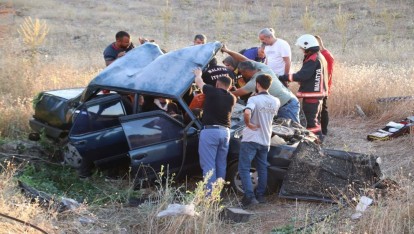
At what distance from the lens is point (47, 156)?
25.9 feet

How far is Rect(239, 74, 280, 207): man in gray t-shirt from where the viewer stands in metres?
6.29

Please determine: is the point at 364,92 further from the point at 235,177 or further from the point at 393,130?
the point at 235,177

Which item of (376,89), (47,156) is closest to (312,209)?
(47,156)

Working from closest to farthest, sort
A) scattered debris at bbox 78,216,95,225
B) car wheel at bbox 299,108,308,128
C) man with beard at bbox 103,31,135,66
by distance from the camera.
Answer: scattered debris at bbox 78,216,95,225, car wheel at bbox 299,108,308,128, man with beard at bbox 103,31,135,66

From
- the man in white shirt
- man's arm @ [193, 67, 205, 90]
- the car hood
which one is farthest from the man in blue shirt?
man's arm @ [193, 67, 205, 90]

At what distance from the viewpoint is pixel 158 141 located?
6609 millimetres

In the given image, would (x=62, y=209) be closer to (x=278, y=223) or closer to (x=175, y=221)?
(x=175, y=221)

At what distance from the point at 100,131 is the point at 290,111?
8.69ft

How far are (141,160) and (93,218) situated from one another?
43.6 inches

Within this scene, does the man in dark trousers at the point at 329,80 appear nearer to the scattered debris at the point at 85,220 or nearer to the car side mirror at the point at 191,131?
the car side mirror at the point at 191,131

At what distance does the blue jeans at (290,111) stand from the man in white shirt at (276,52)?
1454mm

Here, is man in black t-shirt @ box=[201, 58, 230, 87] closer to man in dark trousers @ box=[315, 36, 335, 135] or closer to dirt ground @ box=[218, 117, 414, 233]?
dirt ground @ box=[218, 117, 414, 233]

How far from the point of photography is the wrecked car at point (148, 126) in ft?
21.6

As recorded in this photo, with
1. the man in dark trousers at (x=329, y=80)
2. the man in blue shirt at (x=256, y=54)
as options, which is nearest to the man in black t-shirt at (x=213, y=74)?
the man in blue shirt at (x=256, y=54)
